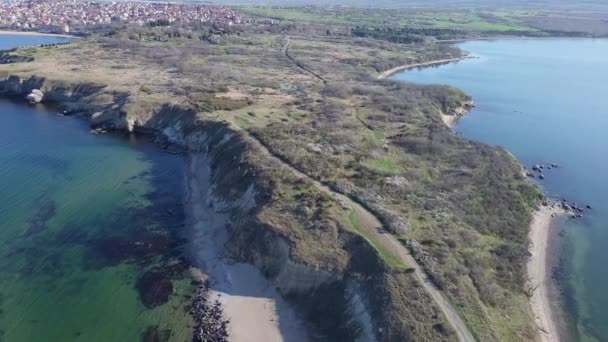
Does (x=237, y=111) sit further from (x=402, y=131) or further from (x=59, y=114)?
(x=59, y=114)

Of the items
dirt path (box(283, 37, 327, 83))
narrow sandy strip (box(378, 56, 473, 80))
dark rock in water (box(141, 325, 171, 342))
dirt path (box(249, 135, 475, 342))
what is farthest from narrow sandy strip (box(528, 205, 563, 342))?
narrow sandy strip (box(378, 56, 473, 80))

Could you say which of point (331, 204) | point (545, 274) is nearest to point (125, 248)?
point (331, 204)

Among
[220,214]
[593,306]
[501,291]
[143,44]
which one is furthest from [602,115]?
[143,44]

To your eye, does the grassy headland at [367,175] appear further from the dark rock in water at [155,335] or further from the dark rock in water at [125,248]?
the dark rock in water at [155,335]

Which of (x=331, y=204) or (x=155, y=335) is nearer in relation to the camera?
(x=155, y=335)

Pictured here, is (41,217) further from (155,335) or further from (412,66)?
(412,66)

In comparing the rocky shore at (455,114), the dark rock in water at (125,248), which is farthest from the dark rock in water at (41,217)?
the rocky shore at (455,114)
